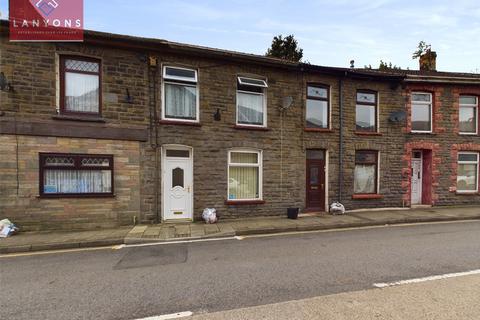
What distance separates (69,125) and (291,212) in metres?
7.88

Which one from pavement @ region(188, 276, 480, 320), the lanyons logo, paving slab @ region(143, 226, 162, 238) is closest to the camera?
pavement @ region(188, 276, 480, 320)

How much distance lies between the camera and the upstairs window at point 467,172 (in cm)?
1338

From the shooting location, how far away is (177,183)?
9867mm

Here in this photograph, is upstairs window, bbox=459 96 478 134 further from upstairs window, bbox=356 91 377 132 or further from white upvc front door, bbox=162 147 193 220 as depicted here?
white upvc front door, bbox=162 147 193 220

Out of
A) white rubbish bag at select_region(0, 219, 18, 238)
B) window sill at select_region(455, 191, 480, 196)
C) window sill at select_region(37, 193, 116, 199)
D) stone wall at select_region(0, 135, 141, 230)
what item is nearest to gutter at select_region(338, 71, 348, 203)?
window sill at select_region(455, 191, 480, 196)

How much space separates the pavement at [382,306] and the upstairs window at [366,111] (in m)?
9.00

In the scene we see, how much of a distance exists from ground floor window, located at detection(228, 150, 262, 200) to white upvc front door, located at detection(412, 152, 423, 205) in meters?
7.74

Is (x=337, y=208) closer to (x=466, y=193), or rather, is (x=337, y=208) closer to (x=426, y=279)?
(x=426, y=279)

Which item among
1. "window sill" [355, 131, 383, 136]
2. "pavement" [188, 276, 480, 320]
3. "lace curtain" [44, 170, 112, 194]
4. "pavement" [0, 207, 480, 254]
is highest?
"window sill" [355, 131, 383, 136]

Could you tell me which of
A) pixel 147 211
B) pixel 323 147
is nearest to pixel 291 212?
pixel 323 147

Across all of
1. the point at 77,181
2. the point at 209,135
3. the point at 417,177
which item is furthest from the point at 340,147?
the point at 77,181

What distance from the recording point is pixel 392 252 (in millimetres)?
6230

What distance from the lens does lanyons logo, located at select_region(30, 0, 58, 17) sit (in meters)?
8.69

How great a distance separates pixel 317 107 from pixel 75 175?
367 inches
